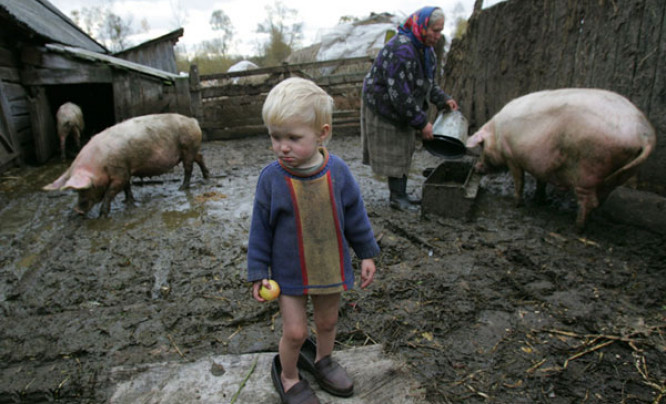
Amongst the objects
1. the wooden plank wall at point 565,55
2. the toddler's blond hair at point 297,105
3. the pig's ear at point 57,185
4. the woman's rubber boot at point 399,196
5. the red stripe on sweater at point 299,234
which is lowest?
the woman's rubber boot at point 399,196

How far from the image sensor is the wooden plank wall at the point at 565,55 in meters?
3.48

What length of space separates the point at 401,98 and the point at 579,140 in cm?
155

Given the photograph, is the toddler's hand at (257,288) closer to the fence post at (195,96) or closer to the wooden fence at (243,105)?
the wooden fence at (243,105)

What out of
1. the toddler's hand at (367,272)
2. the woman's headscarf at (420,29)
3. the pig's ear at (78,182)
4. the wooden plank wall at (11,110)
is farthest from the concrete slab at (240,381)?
the wooden plank wall at (11,110)

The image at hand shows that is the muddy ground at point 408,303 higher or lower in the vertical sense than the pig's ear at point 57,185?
lower

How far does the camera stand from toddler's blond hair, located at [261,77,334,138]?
143 cm

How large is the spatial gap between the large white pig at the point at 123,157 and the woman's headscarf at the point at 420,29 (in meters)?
3.21

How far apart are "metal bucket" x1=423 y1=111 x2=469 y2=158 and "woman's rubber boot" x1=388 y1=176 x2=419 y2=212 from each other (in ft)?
1.78

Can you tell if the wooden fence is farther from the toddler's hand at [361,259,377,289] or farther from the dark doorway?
the toddler's hand at [361,259,377,289]

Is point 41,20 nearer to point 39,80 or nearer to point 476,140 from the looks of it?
point 39,80


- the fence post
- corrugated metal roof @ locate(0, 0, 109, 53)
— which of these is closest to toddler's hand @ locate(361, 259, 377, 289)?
corrugated metal roof @ locate(0, 0, 109, 53)

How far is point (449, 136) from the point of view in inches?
157

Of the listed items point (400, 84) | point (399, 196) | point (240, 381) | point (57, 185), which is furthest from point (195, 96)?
point (240, 381)

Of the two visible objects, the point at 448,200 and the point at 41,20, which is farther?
the point at 41,20
